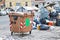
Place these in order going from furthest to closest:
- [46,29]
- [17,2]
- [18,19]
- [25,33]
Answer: [17,2] < [46,29] < [25,33] < [18,19]

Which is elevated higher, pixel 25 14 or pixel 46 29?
pixel 25 14

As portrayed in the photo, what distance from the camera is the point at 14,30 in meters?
13.1

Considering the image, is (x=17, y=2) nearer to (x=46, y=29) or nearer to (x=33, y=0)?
(x=33, y=0)

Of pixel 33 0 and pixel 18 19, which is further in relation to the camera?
pixel 33 0

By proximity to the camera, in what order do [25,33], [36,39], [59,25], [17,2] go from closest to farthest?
[36,39] < [25,33] < [59,25] < [17,2]

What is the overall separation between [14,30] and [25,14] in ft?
3.38

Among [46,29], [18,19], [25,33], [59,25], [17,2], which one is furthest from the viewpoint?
[17,2]

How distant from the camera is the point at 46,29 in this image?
16.3 meters

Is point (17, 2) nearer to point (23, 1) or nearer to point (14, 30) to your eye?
point (23, 1)

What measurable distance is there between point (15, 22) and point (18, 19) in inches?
9.8

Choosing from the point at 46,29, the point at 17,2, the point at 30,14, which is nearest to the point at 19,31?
the point at 30,14

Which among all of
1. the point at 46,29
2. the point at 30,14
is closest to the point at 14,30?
the point at 30,14

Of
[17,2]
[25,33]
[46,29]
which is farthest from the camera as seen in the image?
[17,2]

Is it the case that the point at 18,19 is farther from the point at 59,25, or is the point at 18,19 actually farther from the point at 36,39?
the point at 59,25
